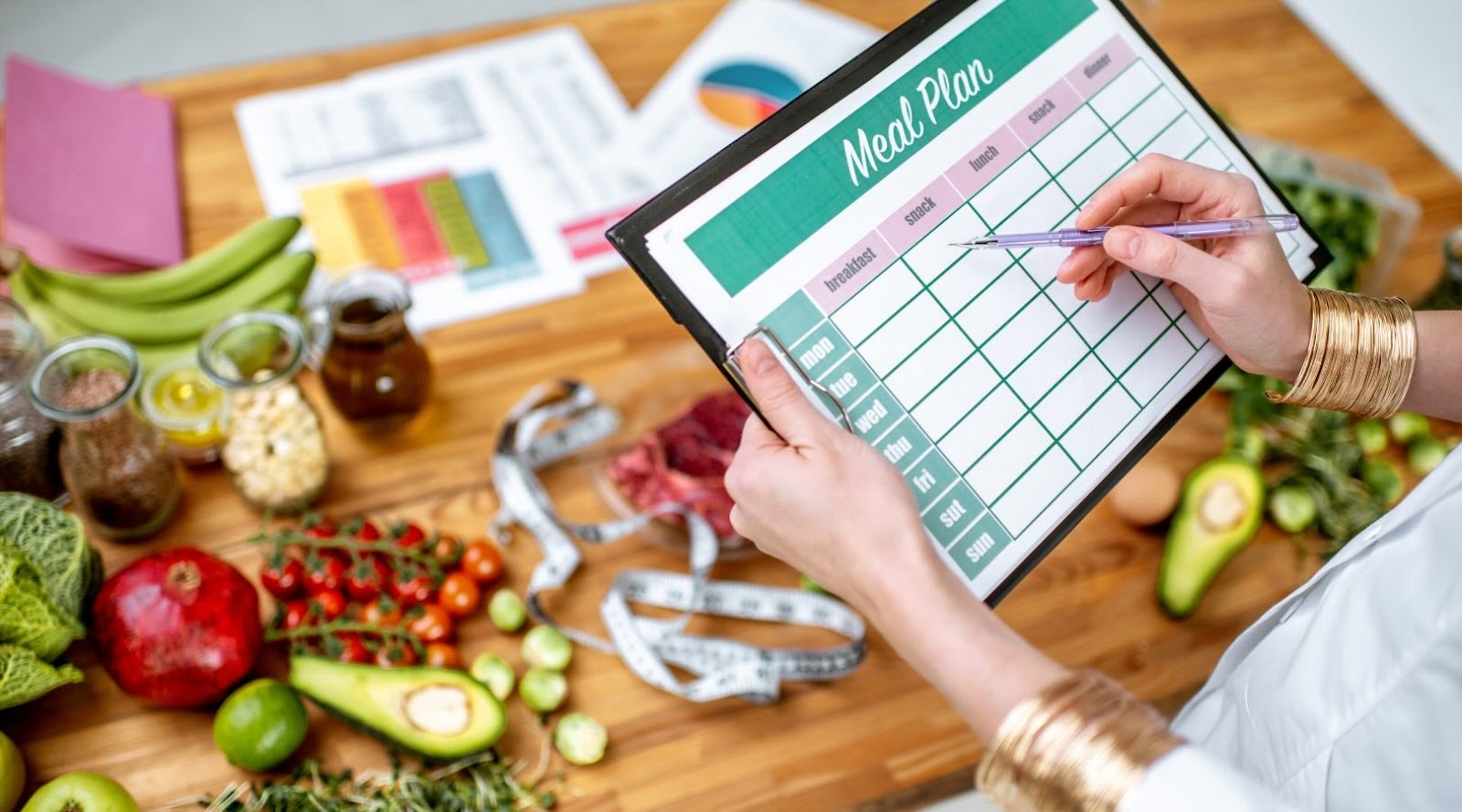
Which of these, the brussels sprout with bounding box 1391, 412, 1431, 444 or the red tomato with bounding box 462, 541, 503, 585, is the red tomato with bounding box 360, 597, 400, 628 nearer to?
the red tomato with bounding box 462, 541, 503, 585

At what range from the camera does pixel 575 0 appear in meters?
2.59

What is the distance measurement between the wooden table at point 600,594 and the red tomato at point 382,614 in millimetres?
83

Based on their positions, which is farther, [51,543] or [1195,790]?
[51,543]

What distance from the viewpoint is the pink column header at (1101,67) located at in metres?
1.07

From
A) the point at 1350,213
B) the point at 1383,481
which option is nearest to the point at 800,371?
the point at 1383,481

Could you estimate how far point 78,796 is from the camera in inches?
38.8

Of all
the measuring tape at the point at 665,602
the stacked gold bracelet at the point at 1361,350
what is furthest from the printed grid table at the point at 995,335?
the measuring tape at the point at 665,602

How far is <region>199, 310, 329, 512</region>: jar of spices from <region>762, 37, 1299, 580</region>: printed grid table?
0.63 meters

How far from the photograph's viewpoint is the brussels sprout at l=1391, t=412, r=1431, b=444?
1.46 metres

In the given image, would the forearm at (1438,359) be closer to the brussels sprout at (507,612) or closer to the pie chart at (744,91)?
the brussels sprout at (507,612)

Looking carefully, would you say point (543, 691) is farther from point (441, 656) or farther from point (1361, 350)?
point (1361, 350)

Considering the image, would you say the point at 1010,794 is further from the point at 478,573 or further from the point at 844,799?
the point at 478,573

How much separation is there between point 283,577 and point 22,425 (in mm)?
316

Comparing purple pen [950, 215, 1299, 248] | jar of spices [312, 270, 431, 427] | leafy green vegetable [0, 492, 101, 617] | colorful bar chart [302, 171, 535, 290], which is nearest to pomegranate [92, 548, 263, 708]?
leafy green vegetable [0, 492, 101, 617]
